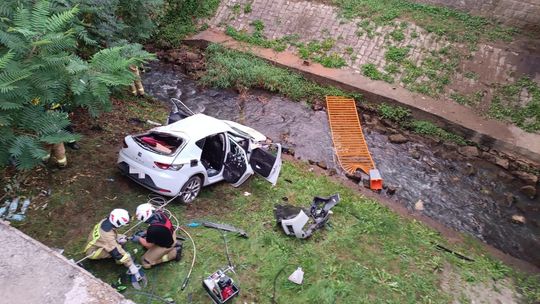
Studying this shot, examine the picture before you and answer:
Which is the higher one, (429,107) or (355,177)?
(429,107)

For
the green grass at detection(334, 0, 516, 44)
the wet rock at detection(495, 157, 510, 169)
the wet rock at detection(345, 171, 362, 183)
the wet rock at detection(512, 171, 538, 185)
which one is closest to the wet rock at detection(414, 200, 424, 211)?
the wet rock at detection(345, 171, 362, 183)

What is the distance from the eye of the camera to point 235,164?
920 cm

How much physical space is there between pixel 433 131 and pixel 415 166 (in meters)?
1.82

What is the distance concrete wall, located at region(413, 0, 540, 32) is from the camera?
15.0 metres

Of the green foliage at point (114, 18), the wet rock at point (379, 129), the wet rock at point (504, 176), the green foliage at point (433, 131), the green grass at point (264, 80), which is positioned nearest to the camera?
the green foliage at point (114, 18)

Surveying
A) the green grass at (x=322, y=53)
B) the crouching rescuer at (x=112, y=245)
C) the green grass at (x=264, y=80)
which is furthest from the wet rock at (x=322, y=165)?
the crouching rescuer at (x=112, y=245)

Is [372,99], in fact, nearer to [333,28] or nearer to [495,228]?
[333,28]

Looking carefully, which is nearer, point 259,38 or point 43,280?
point 43,280

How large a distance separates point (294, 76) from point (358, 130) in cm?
336

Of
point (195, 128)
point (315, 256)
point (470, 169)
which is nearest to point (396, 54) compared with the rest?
point (470, 169)

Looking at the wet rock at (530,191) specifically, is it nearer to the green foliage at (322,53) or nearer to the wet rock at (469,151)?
the wet rock at (469,151)

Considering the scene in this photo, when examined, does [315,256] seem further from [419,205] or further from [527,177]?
[527,177]

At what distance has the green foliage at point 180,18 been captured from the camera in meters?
17.0

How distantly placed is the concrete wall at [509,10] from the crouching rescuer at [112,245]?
15.5m
